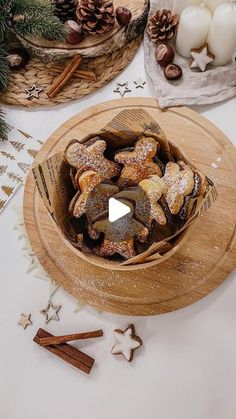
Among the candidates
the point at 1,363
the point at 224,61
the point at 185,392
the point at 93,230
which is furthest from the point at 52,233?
the point at 224,61

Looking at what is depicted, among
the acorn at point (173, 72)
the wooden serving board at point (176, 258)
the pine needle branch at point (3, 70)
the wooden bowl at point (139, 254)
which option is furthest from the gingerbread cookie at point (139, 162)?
the pine needle branch at point (3, 70)

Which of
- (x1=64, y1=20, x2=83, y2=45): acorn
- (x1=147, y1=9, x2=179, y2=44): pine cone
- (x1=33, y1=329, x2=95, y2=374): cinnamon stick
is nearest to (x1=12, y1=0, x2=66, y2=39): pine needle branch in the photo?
(x1=64, y1=20, x2=83, y2=45): acorn

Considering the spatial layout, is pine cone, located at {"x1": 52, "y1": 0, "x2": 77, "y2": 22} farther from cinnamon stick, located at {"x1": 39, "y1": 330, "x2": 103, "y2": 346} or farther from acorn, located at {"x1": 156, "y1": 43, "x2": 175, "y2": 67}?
cinnamon stick, located at {"x1": 39, "y1": 330, "x2": 103, "y2": 346}

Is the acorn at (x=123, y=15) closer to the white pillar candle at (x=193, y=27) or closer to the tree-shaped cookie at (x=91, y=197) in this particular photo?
the white pillar candle at (x=193, y=27)

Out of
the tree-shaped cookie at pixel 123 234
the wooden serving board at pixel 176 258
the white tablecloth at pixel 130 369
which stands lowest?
the white tablecloth at pixel 130 369

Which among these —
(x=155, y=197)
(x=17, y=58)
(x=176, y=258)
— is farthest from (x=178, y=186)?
(x=17, y=58)

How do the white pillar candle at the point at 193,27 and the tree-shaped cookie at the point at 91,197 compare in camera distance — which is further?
the white pillar candle at the point at 193,27

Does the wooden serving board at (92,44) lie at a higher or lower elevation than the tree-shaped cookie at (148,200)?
higher
